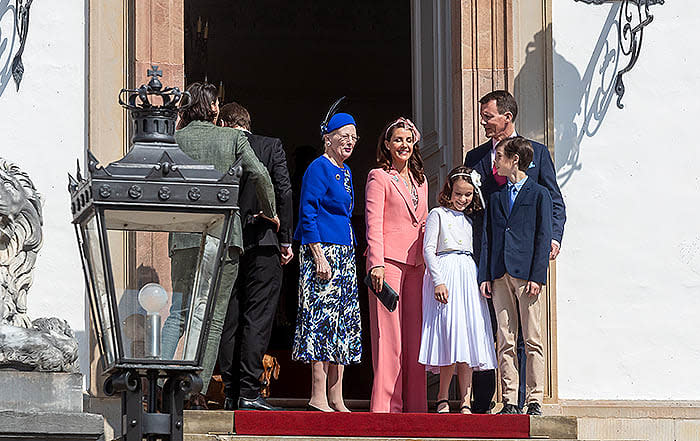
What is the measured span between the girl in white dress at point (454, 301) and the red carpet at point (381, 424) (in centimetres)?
45

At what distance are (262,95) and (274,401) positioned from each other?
8265 mm

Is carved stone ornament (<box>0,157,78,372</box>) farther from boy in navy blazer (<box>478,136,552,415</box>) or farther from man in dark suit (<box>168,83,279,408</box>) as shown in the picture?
boy in navy blazer (<box>478,136,552,415</box>)

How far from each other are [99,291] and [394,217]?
403 centimetres

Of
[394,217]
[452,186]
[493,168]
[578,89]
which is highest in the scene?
[578,89]

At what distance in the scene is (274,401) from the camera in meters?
9.90

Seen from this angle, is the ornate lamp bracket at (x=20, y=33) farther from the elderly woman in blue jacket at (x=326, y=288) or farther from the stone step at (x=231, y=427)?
the stone step at (x=231, y=427)

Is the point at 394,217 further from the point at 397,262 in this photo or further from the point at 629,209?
the point at 629,209

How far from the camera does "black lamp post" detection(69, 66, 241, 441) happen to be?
5352 millimetres

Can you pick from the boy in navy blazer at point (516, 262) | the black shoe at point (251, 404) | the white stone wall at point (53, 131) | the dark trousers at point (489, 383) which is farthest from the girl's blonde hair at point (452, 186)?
the white stone wall at point (53, 131)

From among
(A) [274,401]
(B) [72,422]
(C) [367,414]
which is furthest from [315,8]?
(B) [72,422]

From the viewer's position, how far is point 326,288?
9.10 metres

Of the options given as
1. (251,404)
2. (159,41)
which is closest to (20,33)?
(159,41)

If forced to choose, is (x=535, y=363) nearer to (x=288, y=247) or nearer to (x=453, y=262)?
(x=453, y=262)

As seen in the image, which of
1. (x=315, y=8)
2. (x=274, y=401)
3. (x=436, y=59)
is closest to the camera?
A: (x=274, y=401)
